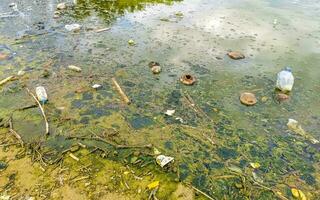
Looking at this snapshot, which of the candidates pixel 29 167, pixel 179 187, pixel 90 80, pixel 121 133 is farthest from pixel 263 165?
pixel 90 80

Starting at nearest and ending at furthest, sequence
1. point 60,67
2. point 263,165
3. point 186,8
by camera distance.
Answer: point 263,165, point 60,67, point 186,8

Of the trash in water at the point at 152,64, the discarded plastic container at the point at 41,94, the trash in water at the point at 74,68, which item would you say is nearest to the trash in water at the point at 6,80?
the discarded plastic container at the point at 41,94

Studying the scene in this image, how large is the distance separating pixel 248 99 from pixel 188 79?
782 millimetres

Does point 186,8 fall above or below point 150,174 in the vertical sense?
above

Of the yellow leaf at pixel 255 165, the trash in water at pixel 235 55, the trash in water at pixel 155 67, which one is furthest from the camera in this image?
the trash in water at pixel 235 55

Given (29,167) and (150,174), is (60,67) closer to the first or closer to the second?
(29,167)

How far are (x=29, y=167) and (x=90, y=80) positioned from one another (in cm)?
148

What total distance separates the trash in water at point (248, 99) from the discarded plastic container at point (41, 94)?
2.29 metres

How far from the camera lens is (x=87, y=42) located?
4535mm

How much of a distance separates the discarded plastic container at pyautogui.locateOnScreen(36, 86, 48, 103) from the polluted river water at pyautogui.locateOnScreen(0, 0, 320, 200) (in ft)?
0.29

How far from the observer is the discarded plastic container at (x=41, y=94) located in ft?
10.6

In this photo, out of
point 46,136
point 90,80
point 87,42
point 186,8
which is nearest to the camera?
point 46,136

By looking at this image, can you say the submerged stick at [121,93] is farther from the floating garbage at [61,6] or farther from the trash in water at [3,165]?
the floating garbage at [61,6]

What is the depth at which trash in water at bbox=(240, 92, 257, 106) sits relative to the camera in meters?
3.30
